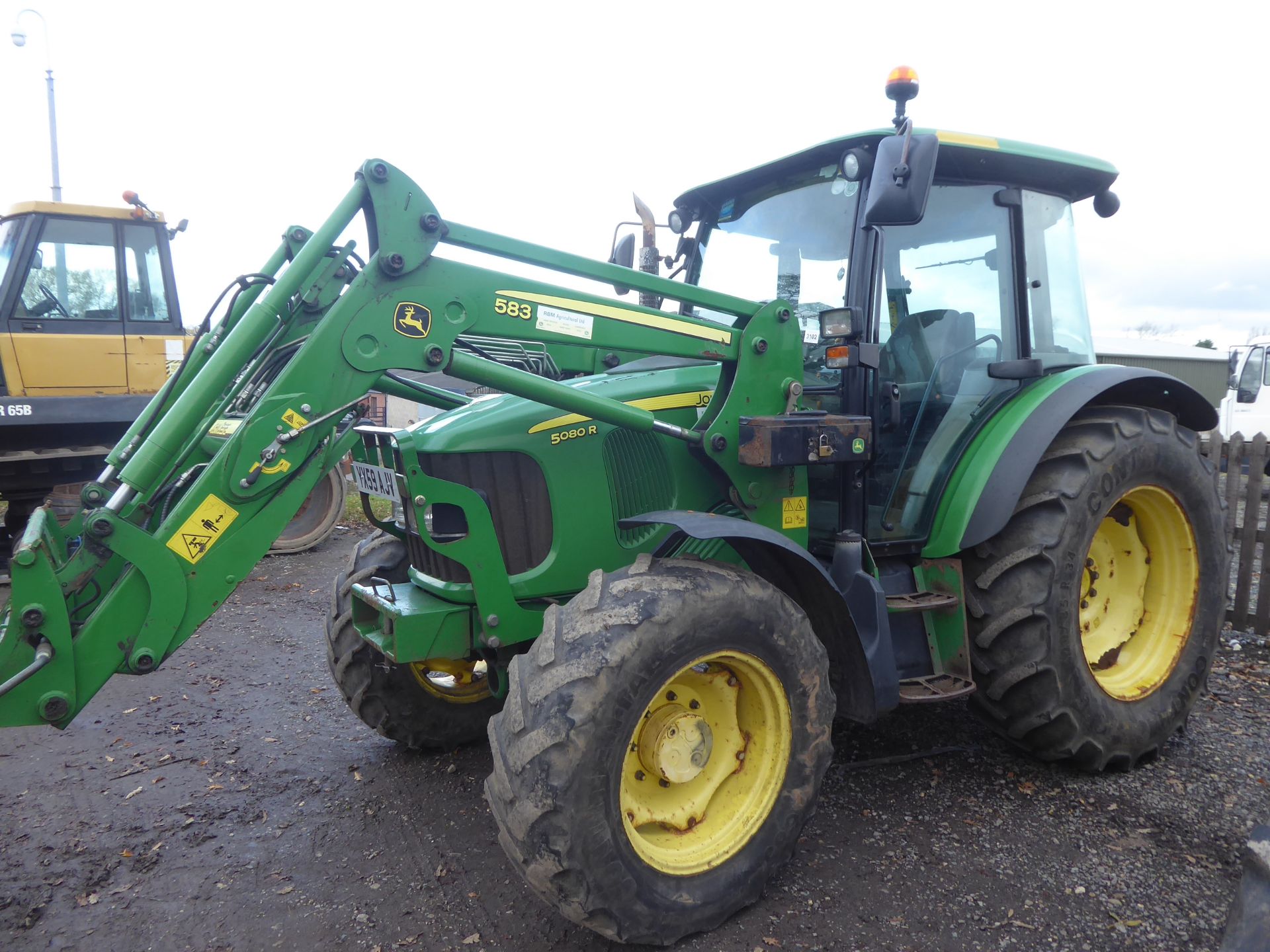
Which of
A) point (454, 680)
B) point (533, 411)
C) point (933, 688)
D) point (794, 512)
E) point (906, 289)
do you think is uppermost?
point (906, 289)

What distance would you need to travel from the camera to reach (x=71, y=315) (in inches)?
310

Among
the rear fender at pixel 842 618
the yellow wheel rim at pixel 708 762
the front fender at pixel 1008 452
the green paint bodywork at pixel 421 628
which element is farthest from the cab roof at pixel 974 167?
the green paint bodywork at pixel 421 628

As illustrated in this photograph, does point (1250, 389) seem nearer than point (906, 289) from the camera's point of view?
No

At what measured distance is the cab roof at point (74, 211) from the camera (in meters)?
7.63

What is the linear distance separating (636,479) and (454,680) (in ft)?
4.40

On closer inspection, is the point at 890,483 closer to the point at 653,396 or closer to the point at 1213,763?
the point at 653,396

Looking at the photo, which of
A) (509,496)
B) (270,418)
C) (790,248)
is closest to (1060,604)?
(790,248)

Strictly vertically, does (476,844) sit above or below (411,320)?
below

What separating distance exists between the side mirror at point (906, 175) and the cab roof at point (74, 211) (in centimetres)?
765

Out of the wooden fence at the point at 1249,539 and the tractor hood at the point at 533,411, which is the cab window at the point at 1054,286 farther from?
the wooden fence at the point at 1249,539

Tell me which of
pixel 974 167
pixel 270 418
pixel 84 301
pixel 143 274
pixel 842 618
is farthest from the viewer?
pixel 143 274

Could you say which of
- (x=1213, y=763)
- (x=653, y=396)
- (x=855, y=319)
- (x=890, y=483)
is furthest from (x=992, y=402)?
(x=1213, y=763)

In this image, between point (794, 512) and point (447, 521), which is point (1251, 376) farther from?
point (447, 521)

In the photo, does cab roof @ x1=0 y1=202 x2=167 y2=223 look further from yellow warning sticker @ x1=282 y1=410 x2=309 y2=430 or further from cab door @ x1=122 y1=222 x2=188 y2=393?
yellow warning sticker @ x1=282 y1=410 x2=309 y2=430
